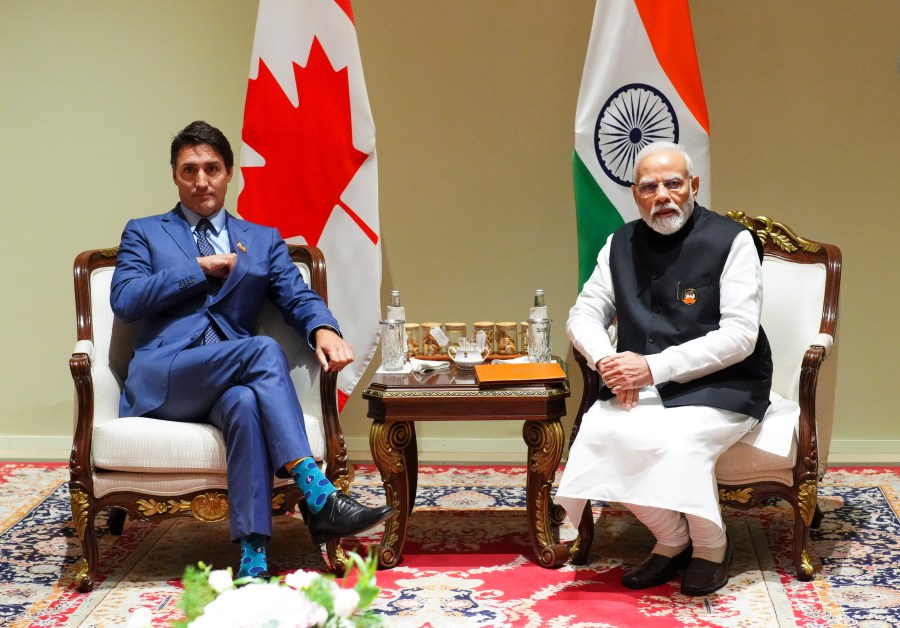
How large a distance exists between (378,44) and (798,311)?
232 centimetres

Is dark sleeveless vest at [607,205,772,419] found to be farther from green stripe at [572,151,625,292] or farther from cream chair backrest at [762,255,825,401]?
green stripe at [572,151,625,292]

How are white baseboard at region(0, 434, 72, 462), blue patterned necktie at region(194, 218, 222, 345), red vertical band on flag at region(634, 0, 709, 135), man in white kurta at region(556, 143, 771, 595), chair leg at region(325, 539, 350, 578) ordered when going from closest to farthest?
man in white kurta at region(556, 143, 771, 595)
chair leg at region(325, 539, 350, 578)
blue patterned necktie at region(194, 218, 222, 345)
red vertical band on flag at region(634, 0, 709, 135)
white baseboard at region(0, 434, 72, 462)

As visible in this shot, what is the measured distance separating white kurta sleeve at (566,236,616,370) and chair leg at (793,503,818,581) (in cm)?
81

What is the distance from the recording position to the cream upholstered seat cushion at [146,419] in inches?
133

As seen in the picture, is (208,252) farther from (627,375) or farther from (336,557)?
(627,375)

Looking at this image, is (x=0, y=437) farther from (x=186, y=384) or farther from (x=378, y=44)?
(x=378, y=44)

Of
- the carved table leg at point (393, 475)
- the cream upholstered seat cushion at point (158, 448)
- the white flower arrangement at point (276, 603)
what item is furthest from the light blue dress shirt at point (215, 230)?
the white flower arrangement at point (276, 603)

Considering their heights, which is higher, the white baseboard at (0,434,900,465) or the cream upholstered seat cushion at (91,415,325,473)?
the cream upholstered seat cushion at (91,415,325,473)

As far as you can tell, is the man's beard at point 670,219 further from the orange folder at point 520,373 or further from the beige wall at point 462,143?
the beige wall at point 462,143

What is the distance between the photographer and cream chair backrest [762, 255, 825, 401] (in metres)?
3.84

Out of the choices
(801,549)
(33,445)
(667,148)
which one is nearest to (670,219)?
(667,148)

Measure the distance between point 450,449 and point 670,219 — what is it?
81.2 inches

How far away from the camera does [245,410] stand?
3.34 meters

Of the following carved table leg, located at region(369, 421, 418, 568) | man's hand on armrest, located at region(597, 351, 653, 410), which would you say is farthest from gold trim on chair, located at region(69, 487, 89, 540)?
man's hand on armrest, located at region(597, 351, 653, 410)
